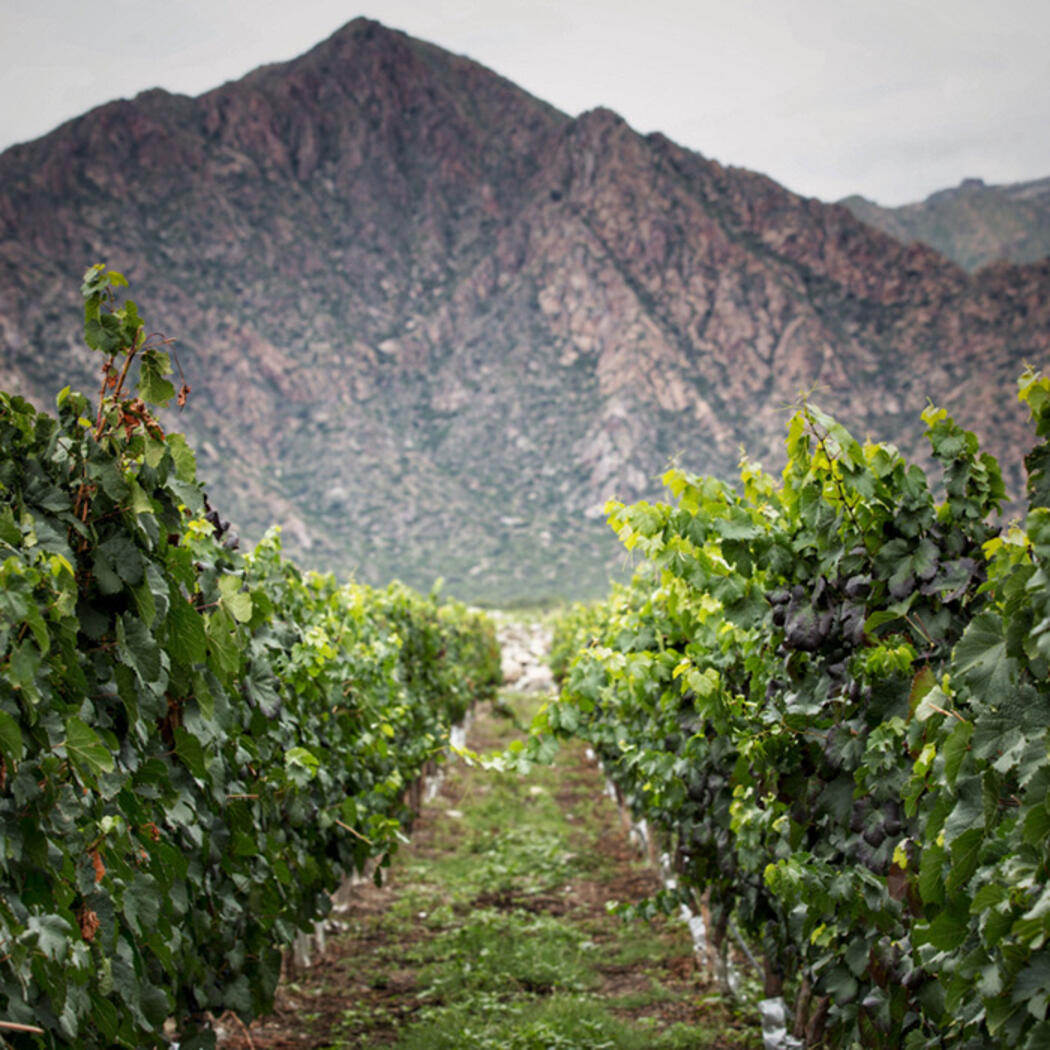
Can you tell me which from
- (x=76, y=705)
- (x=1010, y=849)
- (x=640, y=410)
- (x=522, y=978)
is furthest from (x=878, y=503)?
(x=640, y=410)

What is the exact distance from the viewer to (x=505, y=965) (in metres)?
6.85

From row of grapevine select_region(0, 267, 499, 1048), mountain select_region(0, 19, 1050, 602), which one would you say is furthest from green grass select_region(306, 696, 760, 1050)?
mountain select_region(0, 19, 1050, 602)

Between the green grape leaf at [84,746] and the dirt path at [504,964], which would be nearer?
the green grape leaf at [84,746]

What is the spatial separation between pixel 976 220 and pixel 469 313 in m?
110

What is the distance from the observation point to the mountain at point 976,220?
157000 mm

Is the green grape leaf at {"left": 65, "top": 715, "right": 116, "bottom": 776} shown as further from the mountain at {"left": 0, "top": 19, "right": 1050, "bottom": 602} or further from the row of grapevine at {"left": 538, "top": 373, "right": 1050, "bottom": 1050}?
the mountain at {"left": 0, "top": 19, "right": 1050, "bottom": 602}

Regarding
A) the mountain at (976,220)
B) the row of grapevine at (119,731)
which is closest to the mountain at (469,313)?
the mountain at (976,220)

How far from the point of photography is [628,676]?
4395 millimetres

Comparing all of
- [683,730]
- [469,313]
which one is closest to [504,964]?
[683,730]

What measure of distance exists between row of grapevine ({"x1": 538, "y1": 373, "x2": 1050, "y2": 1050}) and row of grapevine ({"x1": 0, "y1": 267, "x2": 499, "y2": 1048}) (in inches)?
60.8

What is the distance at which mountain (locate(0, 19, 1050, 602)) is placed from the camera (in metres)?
77.8

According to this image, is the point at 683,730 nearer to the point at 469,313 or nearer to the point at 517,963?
the point at 517,963

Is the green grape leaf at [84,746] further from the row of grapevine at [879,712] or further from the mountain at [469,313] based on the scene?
the mountain at [469,313]

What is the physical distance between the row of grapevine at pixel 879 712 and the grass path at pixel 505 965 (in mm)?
1508
